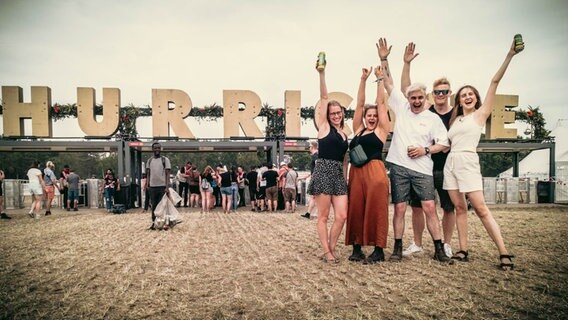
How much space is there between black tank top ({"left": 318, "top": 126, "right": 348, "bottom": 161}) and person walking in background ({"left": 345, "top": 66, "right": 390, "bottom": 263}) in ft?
0.51

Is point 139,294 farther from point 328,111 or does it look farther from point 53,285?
point 328,111

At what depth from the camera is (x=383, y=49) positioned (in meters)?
4.54

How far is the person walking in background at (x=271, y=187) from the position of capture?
43.0 ft

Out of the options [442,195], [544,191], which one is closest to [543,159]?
[544,191]

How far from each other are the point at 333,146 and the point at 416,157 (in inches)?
37.1

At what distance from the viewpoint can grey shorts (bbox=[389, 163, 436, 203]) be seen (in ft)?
13.8

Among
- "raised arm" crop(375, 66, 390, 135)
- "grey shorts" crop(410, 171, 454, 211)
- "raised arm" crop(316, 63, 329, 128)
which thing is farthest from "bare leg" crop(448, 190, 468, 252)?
"raised arm" crop(316, 63, 329, 128)

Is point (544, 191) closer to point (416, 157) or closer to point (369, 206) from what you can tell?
point (416, 157)

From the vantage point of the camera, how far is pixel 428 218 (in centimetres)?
426

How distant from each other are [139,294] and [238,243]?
2.88m

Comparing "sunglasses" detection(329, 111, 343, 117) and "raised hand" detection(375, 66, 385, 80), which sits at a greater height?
"raised hand" detection(375, 66, 385, 80)

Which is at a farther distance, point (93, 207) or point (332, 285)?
point (93, 207)

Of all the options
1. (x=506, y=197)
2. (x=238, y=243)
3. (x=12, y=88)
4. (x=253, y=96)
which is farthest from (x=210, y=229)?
(x=506, y=197)

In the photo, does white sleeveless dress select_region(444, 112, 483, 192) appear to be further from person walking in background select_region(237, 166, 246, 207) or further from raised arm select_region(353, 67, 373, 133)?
person walking in background select_region(237, 166, 246, 207)
